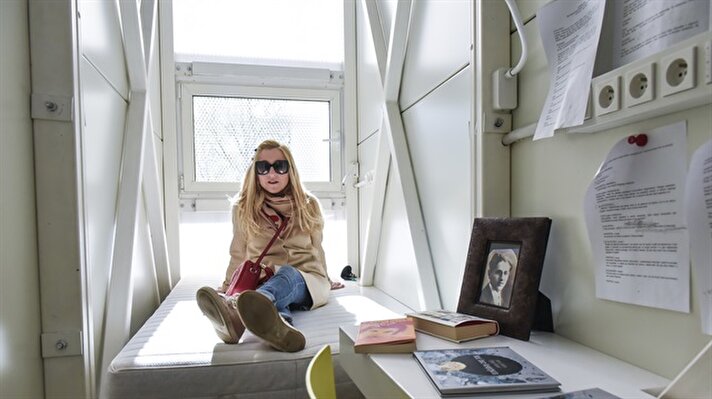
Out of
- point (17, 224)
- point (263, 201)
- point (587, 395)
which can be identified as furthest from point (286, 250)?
point (587, 395)

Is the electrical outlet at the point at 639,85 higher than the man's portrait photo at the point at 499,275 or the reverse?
higher

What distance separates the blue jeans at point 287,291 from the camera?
4.88 ft

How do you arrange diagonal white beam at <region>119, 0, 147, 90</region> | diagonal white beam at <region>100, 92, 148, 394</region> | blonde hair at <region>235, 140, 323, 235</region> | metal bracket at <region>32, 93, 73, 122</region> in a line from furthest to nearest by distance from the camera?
blonde hair at <region>235, 140, 323, 235</region> → diagonal white beam at <region>119, 0, 147, 90</region> → diagonal white beam at <region>100, 92, 148, 394</region> → metal bracket at <region>32, 93, 73, 122</region>

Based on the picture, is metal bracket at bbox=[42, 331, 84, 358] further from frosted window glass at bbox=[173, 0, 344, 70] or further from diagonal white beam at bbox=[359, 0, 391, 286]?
frosted window glass at bbox=[173, 0, 344, 70]

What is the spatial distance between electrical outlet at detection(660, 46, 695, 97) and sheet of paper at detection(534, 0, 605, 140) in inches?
5.8

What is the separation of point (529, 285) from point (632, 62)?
0.46m

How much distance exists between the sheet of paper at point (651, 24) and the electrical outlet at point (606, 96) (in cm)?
6

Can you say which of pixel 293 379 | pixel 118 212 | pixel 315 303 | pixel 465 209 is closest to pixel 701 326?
pixel 465 209

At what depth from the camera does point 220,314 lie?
120 centimetres

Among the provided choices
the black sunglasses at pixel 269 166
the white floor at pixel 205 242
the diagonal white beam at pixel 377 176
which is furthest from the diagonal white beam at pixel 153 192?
the diagonal white beam at pixel 377 176

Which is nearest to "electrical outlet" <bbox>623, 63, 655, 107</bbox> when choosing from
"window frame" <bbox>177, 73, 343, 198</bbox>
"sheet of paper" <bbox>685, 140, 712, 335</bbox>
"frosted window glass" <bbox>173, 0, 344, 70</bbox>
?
"sheet of paper" <bbox>685, 140, 712, 335</bbox>

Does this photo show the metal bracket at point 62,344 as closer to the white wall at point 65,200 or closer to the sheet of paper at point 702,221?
the white wall at point 65,200

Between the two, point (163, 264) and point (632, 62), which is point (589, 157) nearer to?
point (632, 62)

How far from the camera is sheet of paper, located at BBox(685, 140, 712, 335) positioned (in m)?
0.55
